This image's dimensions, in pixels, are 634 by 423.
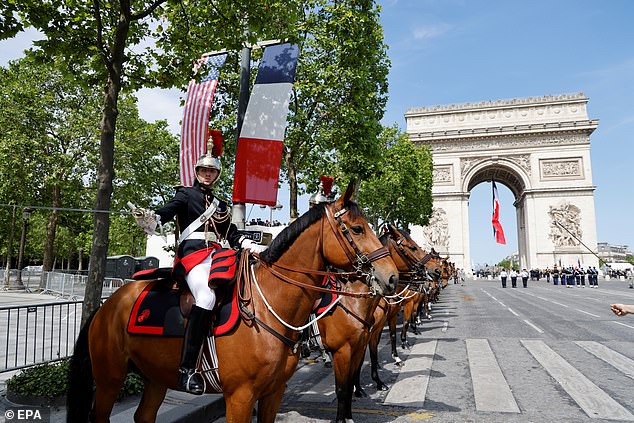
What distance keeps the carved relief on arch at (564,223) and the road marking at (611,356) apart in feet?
157

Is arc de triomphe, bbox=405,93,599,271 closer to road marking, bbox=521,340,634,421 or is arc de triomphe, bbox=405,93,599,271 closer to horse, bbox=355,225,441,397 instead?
road marking, bbox=521,340,634,421

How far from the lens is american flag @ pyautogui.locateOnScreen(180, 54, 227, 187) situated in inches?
344

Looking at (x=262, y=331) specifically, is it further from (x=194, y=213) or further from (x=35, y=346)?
(x=35, y=346)

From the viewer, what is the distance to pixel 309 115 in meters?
15.2

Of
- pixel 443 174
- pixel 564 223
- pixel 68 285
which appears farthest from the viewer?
pixel 443 174

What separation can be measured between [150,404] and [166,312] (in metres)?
1.17

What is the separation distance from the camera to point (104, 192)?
6258 millimetres

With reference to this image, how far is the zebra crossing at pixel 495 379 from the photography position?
20.7ft

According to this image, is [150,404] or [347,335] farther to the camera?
[347,335]

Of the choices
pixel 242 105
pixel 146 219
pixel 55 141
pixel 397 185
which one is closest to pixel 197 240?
pixel 146 219

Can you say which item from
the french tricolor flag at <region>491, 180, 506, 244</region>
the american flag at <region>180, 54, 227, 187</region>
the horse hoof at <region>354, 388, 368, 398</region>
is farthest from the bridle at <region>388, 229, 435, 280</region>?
the french tricolor flag at <region>491, 180, 506, 244</region>

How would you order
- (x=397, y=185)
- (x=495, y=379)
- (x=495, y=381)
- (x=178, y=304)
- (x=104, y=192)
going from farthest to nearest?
(x=397, y=185), (x=495, y=379), (x=495, y=381), (x=104, y=192), (x=178, y=304)

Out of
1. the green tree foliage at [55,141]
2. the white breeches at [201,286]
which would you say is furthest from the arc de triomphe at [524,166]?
the white breeches at [201,286]

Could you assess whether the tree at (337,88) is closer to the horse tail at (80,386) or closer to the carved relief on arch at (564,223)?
the horse tail at (80,386)
